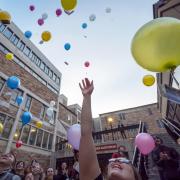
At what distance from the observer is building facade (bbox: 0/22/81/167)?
1245 cm

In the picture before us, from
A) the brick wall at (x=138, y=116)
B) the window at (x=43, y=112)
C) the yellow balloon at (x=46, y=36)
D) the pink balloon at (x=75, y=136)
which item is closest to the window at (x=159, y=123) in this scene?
the brick wall at (x=138, y=116)

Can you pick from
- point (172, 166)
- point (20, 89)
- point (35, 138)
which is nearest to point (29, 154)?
point (35, 138)

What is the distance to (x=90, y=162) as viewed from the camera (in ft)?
3.34

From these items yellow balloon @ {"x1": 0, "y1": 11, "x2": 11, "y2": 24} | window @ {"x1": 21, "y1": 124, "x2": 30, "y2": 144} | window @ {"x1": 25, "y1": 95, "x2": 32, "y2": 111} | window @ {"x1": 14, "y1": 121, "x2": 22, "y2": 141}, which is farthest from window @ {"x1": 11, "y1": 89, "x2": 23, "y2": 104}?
yellow balloon @ {"x1": 0, "y1": 11, "x2": 11, "y2": 24}

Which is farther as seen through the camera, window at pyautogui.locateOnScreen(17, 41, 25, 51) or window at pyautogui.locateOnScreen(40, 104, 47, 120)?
window at pyautogui.locateOnScreen(40, 104, 47, 120)

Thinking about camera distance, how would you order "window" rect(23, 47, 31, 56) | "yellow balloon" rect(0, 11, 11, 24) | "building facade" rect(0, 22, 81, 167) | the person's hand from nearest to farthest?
the person's hand, "yellow balloon" rect(0, 11, 11, 24), "building facade" rect(0, 22, 81, 167), "window" rect(23, 47, 31, 56)

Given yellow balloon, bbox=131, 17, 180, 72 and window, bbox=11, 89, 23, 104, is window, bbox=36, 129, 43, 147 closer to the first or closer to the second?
window, bbox=11, 89, 23, 104

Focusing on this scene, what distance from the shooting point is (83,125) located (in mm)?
1163

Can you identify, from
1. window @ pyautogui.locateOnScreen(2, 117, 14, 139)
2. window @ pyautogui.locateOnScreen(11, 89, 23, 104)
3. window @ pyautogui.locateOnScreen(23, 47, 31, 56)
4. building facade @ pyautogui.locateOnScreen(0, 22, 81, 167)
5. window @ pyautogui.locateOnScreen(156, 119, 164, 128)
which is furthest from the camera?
window @ pyautogui.locateOnScreen(156, 119, 164, 128)

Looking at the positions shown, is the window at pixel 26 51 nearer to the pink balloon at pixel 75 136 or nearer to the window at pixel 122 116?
the window at pixel 122 116

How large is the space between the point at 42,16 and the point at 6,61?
7831 mm

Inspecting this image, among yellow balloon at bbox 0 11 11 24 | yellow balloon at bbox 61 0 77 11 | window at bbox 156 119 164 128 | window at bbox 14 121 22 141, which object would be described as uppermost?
window at bbox 156 119 164 128

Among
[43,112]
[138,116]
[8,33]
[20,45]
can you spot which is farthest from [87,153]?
[138,116]

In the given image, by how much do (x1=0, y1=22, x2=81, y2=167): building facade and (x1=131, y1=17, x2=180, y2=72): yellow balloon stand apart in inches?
480
